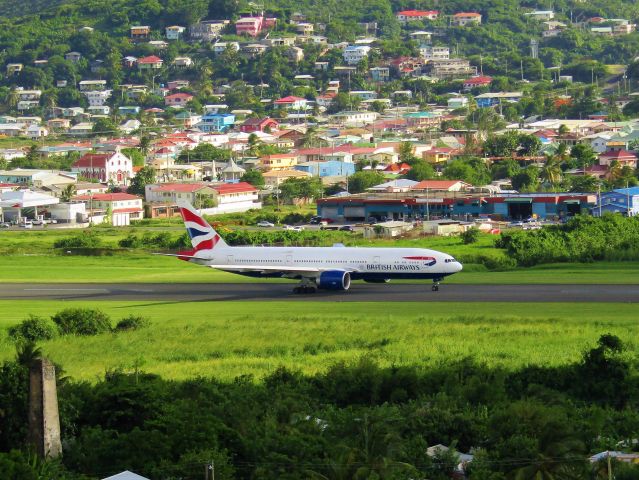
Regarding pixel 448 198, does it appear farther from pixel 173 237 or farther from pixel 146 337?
pixel 146 337

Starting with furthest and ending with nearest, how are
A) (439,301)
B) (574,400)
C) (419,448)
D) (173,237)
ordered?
(173,237) → (439,301) → (574,400) → (419,448)

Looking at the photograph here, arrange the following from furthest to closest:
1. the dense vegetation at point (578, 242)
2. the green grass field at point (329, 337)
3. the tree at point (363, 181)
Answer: the tree at point (363, 181), the dense vegetation at point (578, 242), the green grass field at point (329, 337)

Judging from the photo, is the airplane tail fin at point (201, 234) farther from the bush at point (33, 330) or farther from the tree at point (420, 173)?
the tree at point (420, 173)

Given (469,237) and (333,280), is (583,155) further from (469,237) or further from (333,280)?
(333,280)

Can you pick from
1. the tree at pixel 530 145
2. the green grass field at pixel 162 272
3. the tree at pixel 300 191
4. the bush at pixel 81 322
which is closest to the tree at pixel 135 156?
the tree at pixel 300 191

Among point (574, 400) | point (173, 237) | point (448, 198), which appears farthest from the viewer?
point (448, 198)

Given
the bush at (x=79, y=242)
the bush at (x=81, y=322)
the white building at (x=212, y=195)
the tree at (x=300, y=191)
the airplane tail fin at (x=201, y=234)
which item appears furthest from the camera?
the tree at (x=300, y=191)

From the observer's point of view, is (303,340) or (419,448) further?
(303,340)

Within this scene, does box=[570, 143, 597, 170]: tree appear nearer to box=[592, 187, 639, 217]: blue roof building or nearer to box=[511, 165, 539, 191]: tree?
box=[511, 165, 539, 191]: tree

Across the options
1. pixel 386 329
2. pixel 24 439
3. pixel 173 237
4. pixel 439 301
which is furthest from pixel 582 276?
pixel 24 439
